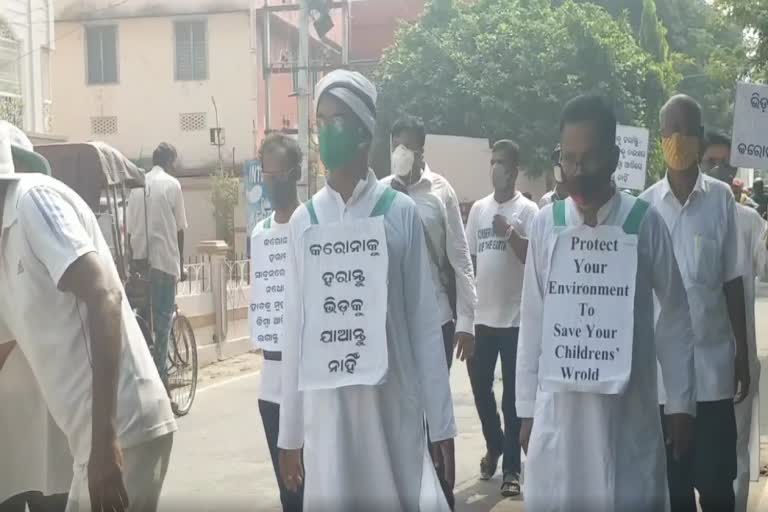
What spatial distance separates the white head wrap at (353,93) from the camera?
4094 millimetres

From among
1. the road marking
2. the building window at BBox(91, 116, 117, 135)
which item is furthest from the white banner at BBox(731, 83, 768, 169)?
the building window at BBox(91, 116, 117, 135)

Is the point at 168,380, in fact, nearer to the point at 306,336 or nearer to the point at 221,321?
the point at 221,321

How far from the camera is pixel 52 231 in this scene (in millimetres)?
3195

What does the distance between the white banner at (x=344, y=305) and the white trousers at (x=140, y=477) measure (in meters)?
0.59

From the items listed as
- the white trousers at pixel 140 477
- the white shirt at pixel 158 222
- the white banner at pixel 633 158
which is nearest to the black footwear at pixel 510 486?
the white trousers at pixel 140 477

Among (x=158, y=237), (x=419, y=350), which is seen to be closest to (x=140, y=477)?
(x=419, y=350)

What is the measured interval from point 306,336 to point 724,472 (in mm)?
2151

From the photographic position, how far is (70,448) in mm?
3369

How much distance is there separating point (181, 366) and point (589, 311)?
282 inches

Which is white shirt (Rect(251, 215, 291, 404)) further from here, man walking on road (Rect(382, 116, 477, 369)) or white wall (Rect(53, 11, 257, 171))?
white wall (Rect(53, 11, 257, 171))

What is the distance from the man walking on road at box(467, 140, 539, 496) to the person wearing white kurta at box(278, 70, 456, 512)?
11.2 ft

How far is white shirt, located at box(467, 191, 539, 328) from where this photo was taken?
7414 millimetres

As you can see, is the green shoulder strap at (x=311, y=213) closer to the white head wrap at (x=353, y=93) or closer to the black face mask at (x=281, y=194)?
the white head wrap at (x=353, y=93)

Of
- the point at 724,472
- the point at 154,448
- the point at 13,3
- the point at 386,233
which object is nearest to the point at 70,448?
the point at 154,448
